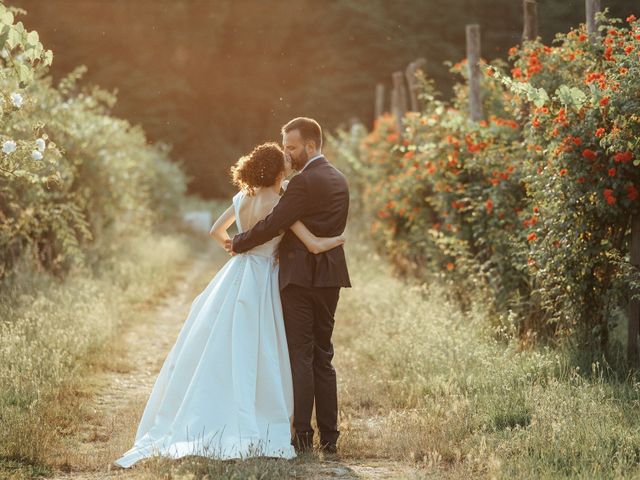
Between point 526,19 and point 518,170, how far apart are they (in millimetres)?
2007

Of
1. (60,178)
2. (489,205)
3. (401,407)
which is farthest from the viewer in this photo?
(489,205)

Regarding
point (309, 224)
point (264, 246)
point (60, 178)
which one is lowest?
point (264, 246)

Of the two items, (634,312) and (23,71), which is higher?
(23,71)

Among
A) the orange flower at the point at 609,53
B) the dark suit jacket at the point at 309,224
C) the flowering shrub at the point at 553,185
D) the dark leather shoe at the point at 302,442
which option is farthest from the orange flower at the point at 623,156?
the dark leather shoe at the point at 302,442

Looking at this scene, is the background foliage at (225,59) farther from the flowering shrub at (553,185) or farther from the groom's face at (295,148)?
the groom's face at (295,148)

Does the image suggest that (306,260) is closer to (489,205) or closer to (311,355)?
(311,355)

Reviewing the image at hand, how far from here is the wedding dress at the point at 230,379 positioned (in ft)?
17.0

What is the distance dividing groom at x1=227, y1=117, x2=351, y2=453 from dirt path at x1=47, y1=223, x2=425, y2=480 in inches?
15.0

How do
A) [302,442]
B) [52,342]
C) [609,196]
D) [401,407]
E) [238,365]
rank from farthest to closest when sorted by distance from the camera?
[52,342]
[401,407]
[609,196]
[302,442]
[238,365]

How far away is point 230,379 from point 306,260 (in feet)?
2.97

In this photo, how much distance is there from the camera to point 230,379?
211 inches

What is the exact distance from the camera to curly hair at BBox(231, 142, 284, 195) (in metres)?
5.56

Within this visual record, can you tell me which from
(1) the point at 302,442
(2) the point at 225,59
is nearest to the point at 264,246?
(1) the point at 302,442

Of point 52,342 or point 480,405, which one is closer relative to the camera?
point 480,405
